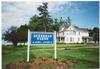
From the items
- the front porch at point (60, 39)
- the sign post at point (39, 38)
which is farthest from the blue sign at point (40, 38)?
the front porch at point (60, 39)

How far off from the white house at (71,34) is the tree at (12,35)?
0.58 meters

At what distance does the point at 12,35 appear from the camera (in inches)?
152

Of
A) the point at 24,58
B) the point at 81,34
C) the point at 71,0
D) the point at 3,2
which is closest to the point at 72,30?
the point at 81,34

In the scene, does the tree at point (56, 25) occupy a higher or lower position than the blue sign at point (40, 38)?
higher

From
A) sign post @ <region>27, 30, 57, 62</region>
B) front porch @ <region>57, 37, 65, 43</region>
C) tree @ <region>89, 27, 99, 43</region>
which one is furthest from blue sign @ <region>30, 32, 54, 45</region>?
tree @ <region>89, 27, 99, 43</region>

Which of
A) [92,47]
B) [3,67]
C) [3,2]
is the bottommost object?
[3,67]

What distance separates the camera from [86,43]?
3967mm

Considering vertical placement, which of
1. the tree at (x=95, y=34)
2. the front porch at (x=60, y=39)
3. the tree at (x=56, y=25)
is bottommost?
the front porch at (x=60, y=39)

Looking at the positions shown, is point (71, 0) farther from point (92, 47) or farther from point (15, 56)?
point (15, 56)

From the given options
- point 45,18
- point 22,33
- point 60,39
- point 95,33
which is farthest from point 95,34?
point 22,33

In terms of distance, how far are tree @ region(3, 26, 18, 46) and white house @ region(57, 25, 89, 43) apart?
583mm

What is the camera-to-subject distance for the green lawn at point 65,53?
12.6 feet

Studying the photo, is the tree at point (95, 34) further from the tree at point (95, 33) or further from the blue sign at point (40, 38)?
the blue sign at point (40, 38)

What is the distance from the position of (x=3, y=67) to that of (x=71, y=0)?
50.8 inches
